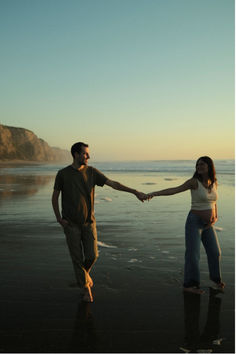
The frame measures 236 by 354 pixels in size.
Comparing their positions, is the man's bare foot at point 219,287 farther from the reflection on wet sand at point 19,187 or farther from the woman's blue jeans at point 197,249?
the reflection on wet sand at point 19,187

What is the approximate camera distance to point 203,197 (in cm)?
469

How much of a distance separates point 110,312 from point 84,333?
56 centimetres

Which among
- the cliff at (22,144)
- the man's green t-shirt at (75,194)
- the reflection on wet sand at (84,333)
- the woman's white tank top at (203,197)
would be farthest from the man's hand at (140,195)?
the cliff at (22,144)

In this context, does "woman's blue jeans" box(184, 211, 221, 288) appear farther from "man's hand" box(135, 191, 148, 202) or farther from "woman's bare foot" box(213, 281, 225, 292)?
"man's hand" box(135, 191, 148, 202)

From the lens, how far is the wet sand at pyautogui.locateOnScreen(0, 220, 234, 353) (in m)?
3.21

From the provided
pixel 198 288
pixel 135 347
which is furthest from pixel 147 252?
pixel 135 347

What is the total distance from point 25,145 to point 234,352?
15839 centimetres

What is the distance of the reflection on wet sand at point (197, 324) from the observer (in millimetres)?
3219

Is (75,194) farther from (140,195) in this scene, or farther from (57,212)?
(140,195)

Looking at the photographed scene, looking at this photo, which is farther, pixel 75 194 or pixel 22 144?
pixel 22 144

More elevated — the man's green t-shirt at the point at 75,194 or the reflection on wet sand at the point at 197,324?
the man's green t-shirt at the point at 75,194

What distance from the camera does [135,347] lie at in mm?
3152

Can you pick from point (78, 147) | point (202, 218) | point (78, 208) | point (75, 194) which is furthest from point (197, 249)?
point (78, 147)

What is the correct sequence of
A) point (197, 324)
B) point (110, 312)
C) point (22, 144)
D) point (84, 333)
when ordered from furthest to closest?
point (22, 144) < point (110, 312) < point (197, 324) < point (84, 333)
